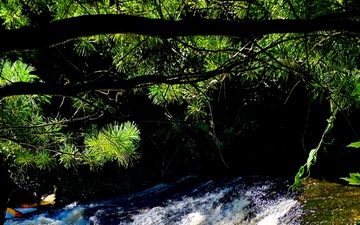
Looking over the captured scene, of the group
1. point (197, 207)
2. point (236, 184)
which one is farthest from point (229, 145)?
point (197, 207)

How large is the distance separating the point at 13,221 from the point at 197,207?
8.71 ft

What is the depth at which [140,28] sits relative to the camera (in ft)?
2.28

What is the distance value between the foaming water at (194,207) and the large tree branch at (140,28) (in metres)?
2.67

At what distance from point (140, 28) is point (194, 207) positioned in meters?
3.75

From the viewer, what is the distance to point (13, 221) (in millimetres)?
4773

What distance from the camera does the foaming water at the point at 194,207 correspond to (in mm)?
3500

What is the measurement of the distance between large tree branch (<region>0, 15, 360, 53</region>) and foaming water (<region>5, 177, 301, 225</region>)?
8.75ft

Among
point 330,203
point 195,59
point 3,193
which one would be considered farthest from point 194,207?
point 195,59

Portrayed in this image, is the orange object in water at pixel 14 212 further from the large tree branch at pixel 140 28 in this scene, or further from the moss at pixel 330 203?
the large tree branch at pixel 140 28

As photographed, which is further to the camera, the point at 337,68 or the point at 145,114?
the point at 145,114

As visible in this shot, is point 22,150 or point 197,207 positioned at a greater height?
point 22,150

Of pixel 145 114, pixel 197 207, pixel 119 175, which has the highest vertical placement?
pixel 145 114

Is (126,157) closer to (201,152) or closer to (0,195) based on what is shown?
(0,195)

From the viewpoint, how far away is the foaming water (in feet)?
11.5
